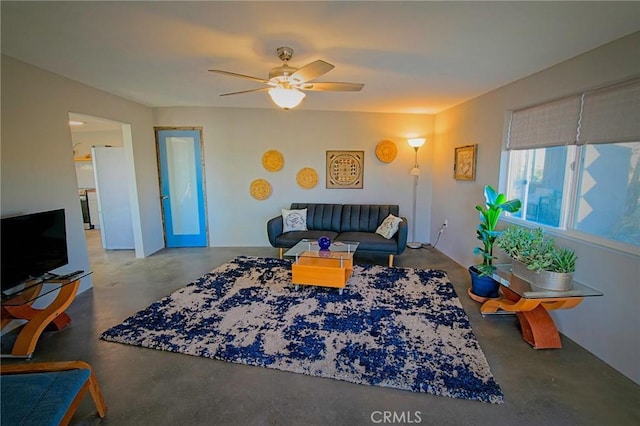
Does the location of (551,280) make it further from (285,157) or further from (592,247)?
(285,157)

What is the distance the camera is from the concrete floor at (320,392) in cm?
170

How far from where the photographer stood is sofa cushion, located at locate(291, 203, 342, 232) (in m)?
4.88

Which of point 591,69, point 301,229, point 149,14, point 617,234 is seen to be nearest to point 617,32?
point 591,69

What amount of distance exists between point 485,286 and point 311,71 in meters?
2.78

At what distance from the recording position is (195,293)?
3.33 m

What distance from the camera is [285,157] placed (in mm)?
5191

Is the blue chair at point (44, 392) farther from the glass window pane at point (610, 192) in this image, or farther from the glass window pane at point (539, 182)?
the glass window pane at point (539, 182)

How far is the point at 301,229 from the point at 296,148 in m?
1.50

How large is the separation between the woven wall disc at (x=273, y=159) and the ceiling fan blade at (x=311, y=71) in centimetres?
281

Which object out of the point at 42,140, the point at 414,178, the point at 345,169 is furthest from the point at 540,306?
the point at 42,140

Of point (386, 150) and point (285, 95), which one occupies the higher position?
point (285, 95)

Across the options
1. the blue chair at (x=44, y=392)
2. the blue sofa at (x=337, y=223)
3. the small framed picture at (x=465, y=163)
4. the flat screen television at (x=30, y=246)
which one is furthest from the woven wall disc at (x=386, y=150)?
the blue chair at (x=44, y=392)

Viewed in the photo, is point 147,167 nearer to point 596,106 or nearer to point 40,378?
point 40,378

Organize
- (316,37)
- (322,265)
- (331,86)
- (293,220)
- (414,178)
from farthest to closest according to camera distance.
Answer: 1. (414,178)
2. (293,220)
3. (322,265)
4. (331,86)
5. (316,37)
